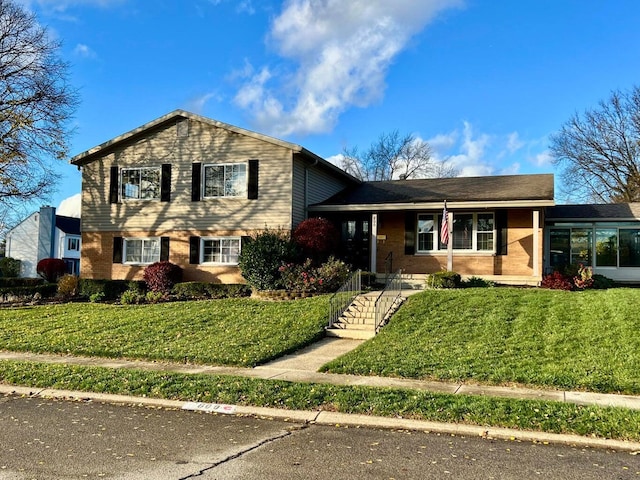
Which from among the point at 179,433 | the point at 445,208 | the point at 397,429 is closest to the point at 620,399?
the point at 397,429

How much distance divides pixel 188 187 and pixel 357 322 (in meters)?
11.1

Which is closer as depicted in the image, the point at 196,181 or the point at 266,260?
the point at 266,260

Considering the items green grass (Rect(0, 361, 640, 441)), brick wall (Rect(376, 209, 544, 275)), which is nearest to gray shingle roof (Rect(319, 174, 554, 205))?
brick wall (Rect(376, 209, 544, 275))

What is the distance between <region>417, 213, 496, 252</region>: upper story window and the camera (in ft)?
66.0

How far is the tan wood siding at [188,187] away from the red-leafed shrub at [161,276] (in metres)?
1.81

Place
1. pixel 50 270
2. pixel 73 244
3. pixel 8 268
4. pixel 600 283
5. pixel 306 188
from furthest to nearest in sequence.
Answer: pixel 73 244 < pixel 8 268 < pixel 50 270 < pixel 306 188 < pixel 600 283

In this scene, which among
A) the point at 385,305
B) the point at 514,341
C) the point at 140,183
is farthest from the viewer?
the point at 140,183

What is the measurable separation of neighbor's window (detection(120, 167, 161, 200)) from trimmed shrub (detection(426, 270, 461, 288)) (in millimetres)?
11865

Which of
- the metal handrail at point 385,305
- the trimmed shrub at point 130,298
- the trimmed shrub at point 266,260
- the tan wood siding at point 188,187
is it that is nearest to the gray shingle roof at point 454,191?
the tan wood siding at point 188,187

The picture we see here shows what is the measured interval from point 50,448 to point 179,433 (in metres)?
1.35

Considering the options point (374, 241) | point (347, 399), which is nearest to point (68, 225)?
point (374, 241)

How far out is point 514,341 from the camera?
10938 millimetres

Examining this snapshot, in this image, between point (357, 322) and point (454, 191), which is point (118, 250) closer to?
point (357, 322)

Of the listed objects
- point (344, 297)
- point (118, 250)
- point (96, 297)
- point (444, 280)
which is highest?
point (118, 250)
